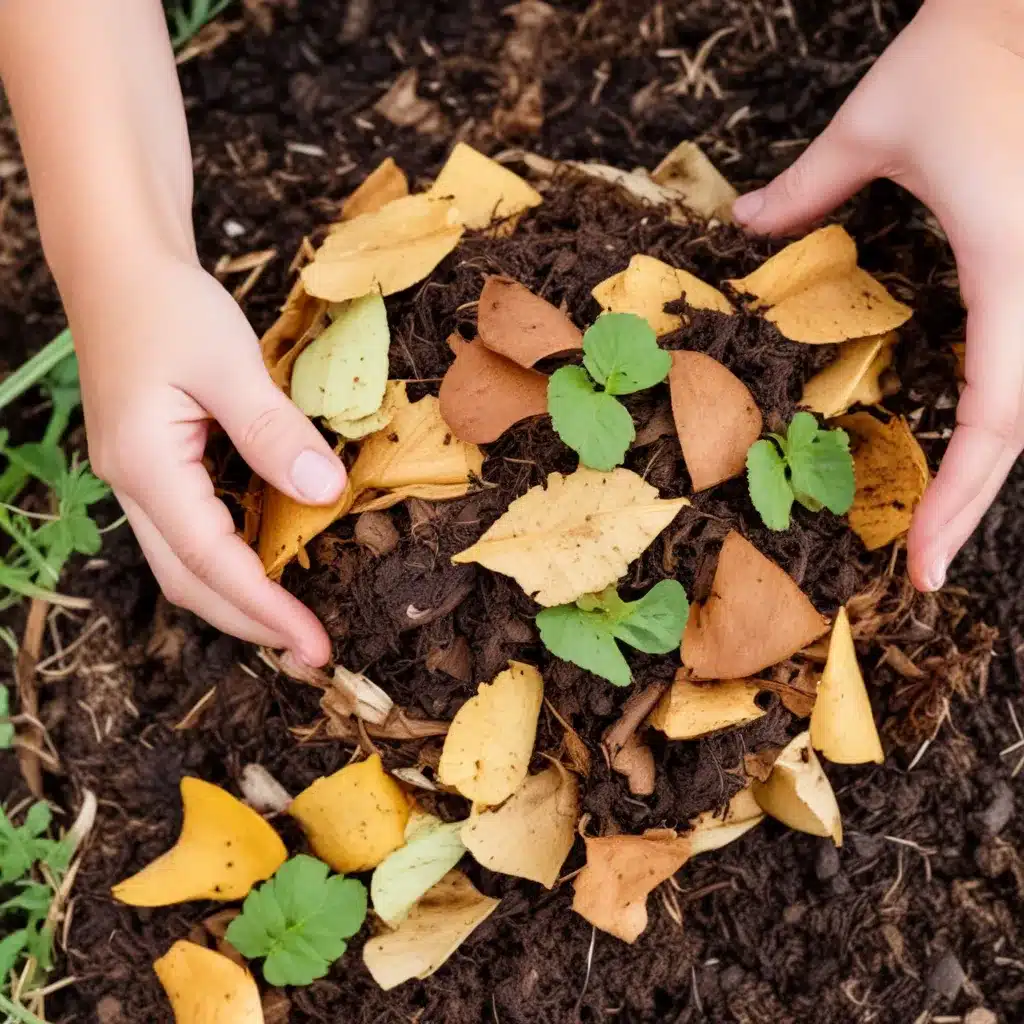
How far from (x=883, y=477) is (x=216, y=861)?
831 millimetres

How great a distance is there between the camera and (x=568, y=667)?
1139 mm

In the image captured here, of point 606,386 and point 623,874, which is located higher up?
point 606,386

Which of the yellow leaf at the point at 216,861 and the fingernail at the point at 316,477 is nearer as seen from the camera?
the fingernail at the point at 316,477

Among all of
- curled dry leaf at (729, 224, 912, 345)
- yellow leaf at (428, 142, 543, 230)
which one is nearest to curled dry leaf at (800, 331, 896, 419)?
curled dry leaf at (729, 224, 912, 345)

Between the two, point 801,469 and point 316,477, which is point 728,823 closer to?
point 801,469

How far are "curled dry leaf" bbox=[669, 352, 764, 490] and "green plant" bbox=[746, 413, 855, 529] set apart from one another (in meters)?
0.02

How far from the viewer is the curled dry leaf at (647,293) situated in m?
1.17

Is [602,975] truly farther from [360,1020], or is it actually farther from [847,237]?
[847,237]

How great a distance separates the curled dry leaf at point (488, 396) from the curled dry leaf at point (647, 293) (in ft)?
0.40

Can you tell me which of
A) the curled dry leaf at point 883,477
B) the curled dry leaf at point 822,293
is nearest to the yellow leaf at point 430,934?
the curled dry leaf at point 883,477

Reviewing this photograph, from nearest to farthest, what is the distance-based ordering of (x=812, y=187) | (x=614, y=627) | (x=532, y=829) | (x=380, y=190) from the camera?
(x=614, y=627), (x=532, y=829), (x=812, y=187), (x=380, y=190)

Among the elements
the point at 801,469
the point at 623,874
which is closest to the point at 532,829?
the point at 623,874

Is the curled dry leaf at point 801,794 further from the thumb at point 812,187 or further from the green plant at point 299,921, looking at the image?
the thumb at point 812,187

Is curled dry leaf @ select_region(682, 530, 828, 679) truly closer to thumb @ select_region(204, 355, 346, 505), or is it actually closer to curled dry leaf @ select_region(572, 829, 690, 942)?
curled dry leaf @ select_region(572, 829, 690, 942)
